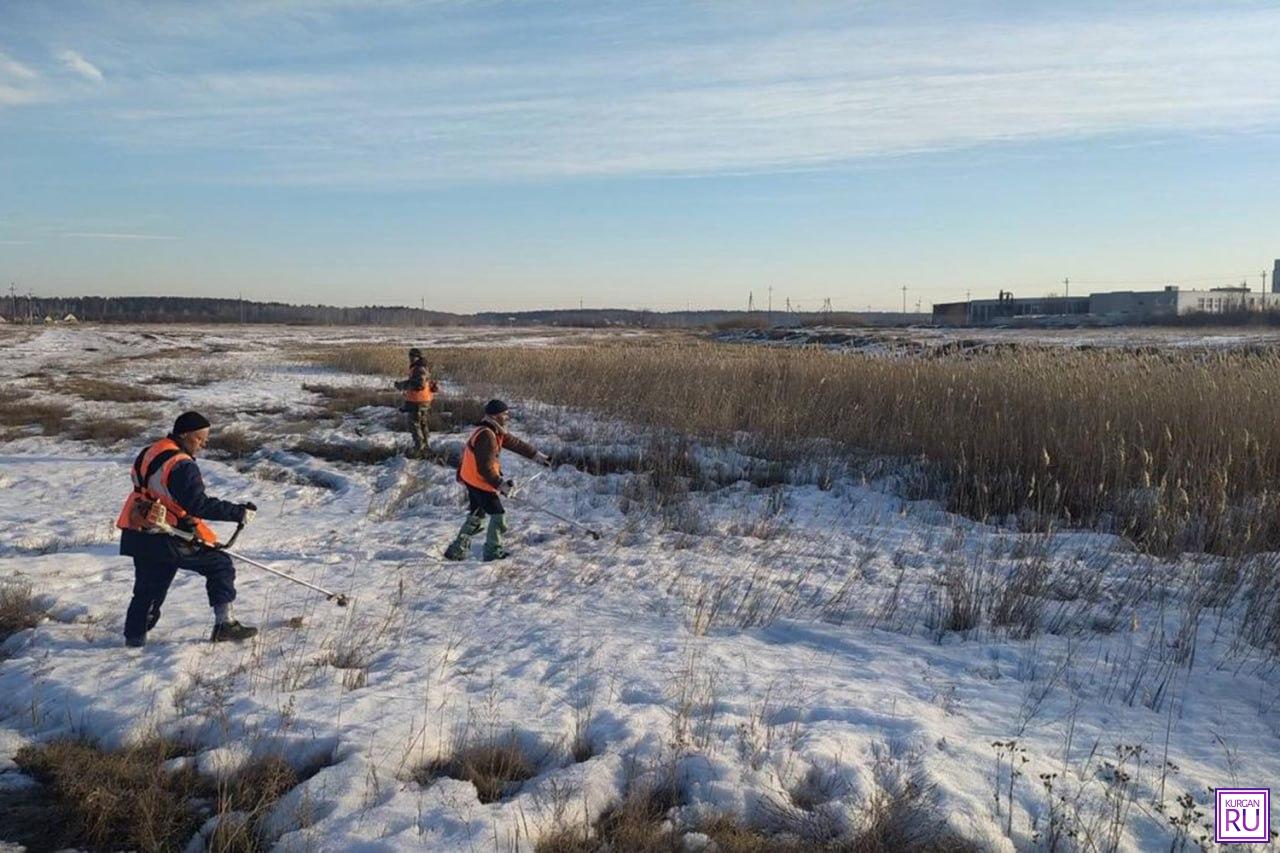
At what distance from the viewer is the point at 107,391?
20.6 metres

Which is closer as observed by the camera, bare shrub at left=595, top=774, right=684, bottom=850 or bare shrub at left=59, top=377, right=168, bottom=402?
bare shrub at left=595, top=774, right=684, bottom=850

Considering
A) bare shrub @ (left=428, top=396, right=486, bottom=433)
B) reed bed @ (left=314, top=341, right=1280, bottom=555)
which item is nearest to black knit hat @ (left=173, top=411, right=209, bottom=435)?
reed bed @ (left=314, top=341, right=1280, bottom=555)

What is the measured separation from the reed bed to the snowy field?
860mm

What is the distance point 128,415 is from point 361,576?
1179cm

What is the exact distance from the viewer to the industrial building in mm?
60719

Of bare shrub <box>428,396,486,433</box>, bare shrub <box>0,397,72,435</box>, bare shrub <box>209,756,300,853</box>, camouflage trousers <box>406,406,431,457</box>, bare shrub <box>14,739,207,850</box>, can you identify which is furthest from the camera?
bare shrub <box>428,396,486,433</box>

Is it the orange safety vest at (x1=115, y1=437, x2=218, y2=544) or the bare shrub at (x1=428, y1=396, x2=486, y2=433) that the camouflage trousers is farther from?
the orange safety vest at (x1=115, y1=437, x2=218, y2=544)

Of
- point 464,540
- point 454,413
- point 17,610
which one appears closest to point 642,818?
point 464,540

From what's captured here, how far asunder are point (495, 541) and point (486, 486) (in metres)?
0.50

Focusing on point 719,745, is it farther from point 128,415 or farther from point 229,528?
point 128,415

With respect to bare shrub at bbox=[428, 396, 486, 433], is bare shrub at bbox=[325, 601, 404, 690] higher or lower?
lower

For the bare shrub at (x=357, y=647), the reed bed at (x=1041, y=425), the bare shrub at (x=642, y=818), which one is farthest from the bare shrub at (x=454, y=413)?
the bare shrub at (x=642, y=818)

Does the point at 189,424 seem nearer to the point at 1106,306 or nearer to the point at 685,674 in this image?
the point at 685,674

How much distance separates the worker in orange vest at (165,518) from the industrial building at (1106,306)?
188ft
